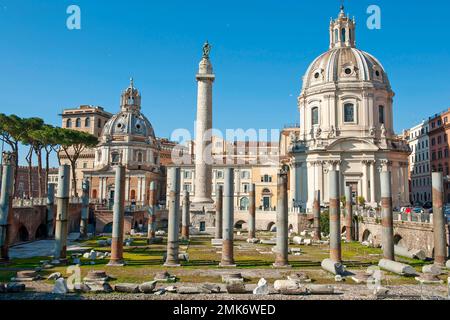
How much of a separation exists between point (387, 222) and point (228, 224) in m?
9.05

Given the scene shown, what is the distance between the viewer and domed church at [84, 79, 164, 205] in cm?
7025

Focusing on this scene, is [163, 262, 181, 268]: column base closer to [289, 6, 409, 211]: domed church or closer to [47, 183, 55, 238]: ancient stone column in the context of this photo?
[47, 183, 55, 238]: ancient stone column

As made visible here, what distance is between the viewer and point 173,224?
22.3 meters

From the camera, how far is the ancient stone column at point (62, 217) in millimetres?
21797

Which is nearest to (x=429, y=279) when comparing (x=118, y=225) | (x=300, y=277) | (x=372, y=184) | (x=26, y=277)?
(x=300, y=277)

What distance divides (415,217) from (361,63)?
101 feet

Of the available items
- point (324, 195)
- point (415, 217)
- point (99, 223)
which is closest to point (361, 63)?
point (324, 195)

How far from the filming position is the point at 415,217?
89.2 feet

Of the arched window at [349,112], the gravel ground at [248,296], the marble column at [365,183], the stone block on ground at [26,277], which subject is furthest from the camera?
the arched window at [349,112]

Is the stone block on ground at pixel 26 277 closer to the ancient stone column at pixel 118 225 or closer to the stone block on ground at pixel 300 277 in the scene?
the ancient stone column at pixel 118 225

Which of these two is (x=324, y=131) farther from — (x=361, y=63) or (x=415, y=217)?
(x=415, y=217)

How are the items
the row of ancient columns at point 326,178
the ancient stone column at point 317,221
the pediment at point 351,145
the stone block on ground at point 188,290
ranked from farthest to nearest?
the pediment at point 351,145 < the row of ancient columns at point 326,178 < the ancient stone column at point 317,221 < the stone block on ground at point 188,290

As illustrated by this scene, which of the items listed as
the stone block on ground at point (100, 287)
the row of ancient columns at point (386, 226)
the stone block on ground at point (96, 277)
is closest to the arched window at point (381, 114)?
the row of ancient columns at point (386, 226)

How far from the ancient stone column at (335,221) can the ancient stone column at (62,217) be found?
1412 cm
